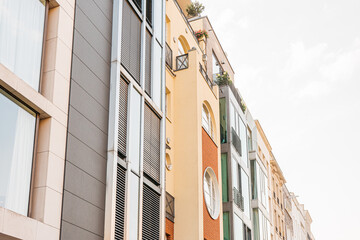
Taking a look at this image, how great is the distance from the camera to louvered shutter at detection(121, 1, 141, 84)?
56.0ft

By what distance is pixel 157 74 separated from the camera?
64.9ft

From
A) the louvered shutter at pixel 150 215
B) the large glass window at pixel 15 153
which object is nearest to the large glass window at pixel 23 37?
the large glass window at pixel 15 153

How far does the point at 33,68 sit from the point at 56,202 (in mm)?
3019

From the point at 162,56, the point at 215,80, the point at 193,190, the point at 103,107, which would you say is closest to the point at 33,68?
the point at 103,107

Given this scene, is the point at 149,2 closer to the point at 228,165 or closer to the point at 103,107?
the point at 103,107

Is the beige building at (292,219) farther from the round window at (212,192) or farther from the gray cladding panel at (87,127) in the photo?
the gray cladding panel at (87,127)

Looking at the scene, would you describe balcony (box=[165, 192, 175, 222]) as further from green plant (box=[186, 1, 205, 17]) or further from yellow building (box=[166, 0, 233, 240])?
green plant (box=[186, 1, 205, 17])

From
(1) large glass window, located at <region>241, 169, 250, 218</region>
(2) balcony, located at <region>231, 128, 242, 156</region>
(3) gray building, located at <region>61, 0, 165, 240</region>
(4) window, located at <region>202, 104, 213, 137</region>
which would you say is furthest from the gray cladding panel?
(1) large glass window, located at <region>241, 169, 250, 218</region>

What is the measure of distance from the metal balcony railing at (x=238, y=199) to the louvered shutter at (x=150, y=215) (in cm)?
1125

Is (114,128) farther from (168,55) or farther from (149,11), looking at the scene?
(168,55)

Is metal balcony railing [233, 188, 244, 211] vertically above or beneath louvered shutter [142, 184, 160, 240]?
above

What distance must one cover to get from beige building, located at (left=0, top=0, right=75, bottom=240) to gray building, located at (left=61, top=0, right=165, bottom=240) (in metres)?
0.48

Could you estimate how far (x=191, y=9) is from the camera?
1344 inches

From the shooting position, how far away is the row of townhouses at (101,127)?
38.8ft
